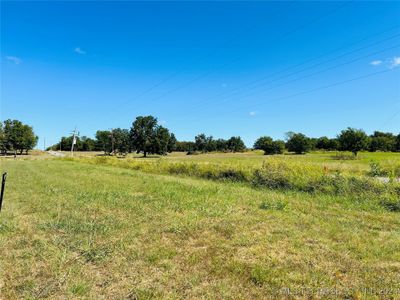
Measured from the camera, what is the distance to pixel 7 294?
4.24 metres

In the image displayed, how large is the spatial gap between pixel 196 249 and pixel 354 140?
250ft

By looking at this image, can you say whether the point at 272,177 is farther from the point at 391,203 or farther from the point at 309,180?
Answer: the point at 391,203

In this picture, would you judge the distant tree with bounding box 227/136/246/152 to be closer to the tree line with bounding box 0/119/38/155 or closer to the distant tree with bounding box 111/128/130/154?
the distant tree with bounding box 111/128/130/154

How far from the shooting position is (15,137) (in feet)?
338

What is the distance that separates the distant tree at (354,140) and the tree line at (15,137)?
317 ft

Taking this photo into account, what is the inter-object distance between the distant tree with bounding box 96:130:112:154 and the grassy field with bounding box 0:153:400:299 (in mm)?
114879

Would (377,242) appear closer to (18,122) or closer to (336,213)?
(336,213)

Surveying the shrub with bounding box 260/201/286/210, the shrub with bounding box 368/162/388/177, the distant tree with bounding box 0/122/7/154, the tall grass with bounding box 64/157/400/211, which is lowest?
the shrub with bounding box 260/201/286/210

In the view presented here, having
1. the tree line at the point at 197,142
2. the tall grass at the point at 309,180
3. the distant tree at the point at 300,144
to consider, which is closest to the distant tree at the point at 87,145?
the tree line at the point at 197,142

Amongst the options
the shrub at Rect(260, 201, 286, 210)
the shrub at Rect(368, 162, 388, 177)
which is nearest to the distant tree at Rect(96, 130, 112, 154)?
the shrub at Rect(368, 162, 388, 177)

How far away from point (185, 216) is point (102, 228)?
2370mm

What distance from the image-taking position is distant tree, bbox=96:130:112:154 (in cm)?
12250

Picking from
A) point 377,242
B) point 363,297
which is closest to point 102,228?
point 363,297

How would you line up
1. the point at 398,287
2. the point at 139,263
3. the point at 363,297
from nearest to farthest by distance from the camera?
the point at 363,297 < the point at 398,287 < the point at 139,263
